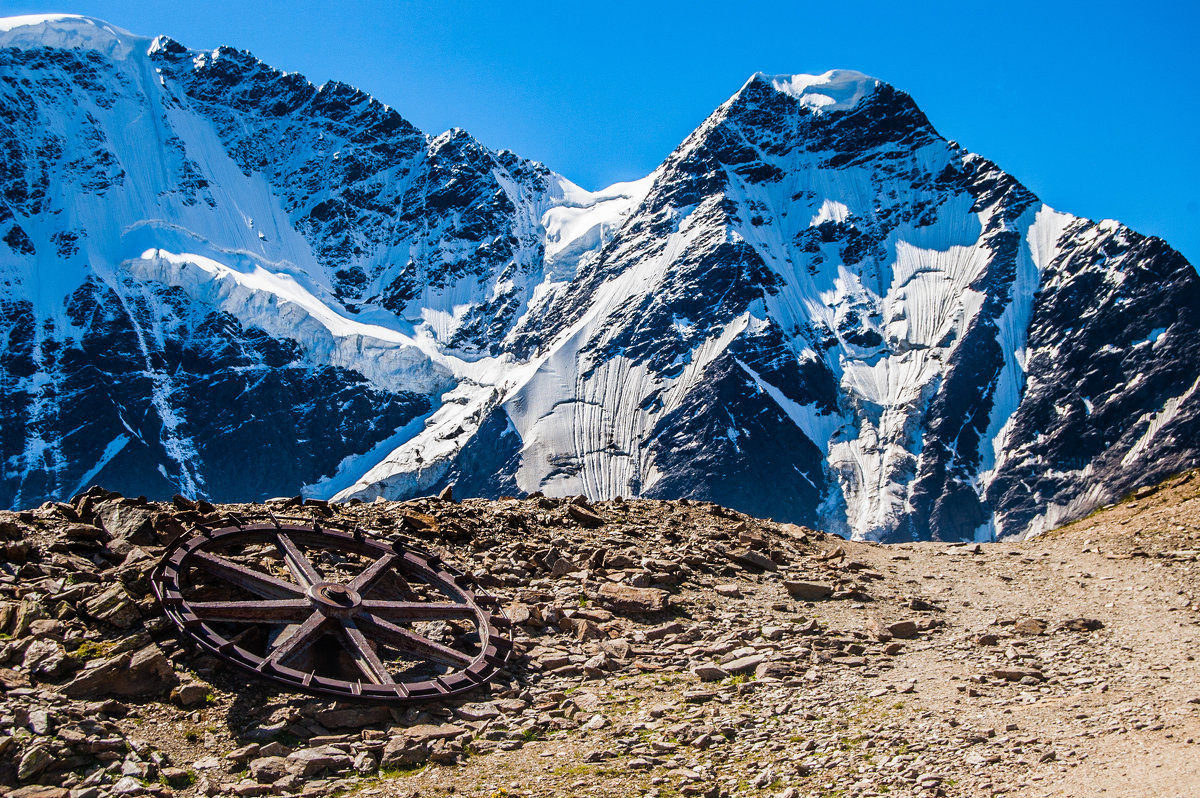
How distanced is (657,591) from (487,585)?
10.7 ft

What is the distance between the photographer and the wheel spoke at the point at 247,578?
13602 millimetres

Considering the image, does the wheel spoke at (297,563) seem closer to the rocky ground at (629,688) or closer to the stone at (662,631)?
the rocky ground at (629,688)

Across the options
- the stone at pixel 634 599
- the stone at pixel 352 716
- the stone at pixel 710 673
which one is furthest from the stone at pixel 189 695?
the stone at pixel 634 599

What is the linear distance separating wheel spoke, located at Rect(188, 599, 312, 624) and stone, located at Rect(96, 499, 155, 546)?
2820mm

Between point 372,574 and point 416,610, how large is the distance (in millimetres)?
1105

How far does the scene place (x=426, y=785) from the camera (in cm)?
1030

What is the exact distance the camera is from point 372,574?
49.2 feet

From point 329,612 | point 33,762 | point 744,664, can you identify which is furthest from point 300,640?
point 744,664

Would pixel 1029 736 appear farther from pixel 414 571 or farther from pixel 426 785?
pixel 414 571

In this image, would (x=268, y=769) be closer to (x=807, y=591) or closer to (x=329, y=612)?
(x=329, y=612)

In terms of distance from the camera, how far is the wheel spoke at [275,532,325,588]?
561 inches

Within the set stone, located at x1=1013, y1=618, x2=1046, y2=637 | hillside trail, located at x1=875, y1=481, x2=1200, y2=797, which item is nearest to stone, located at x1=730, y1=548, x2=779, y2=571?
hillside trail, located at x1=875, y1=481, x2=1200, y2=797

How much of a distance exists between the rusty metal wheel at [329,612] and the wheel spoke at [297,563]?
0.03m

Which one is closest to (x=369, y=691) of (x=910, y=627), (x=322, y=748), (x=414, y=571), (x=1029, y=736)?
(x=322, y=748)
